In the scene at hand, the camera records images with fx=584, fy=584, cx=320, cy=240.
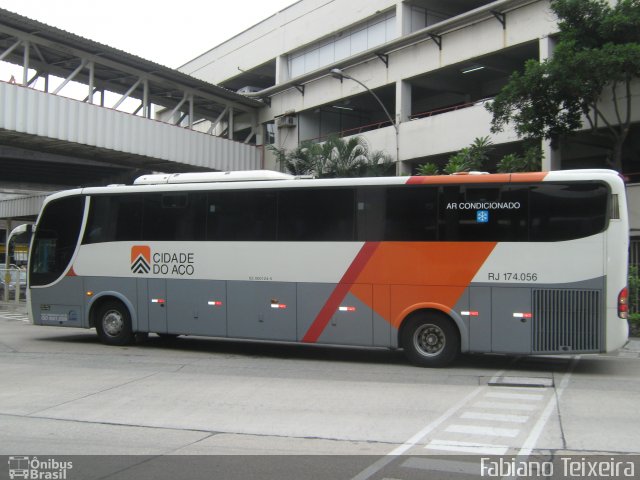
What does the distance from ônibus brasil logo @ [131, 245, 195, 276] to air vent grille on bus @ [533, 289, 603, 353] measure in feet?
23.4

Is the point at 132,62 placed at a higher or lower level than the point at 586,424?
higher

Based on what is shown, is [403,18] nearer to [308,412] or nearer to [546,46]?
Result: [546,46]

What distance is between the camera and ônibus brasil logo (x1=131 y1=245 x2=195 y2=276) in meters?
12.8

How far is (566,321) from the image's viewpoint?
1010cm

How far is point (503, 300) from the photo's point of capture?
1048 cm

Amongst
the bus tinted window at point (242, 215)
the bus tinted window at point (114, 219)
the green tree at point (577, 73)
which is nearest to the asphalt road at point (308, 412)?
the bus tinted window at point (242, 215)

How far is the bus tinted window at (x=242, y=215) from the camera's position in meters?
12.0

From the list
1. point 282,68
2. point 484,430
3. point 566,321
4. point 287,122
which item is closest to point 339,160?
point 287,122

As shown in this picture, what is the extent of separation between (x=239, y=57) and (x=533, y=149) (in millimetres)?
27409

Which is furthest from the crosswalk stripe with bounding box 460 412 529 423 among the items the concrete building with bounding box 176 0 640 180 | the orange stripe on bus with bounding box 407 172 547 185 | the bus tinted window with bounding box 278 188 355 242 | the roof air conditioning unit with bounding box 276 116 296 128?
the roof air conditioning unit with bounding box 276 116 296 128

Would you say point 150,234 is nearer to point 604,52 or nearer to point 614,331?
point 614,331

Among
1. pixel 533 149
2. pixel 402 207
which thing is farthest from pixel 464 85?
pixel 402 207

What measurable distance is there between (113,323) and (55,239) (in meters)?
2.56

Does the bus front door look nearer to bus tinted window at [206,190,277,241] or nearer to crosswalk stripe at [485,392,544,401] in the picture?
bus tinted window at [206,190,277,241]
